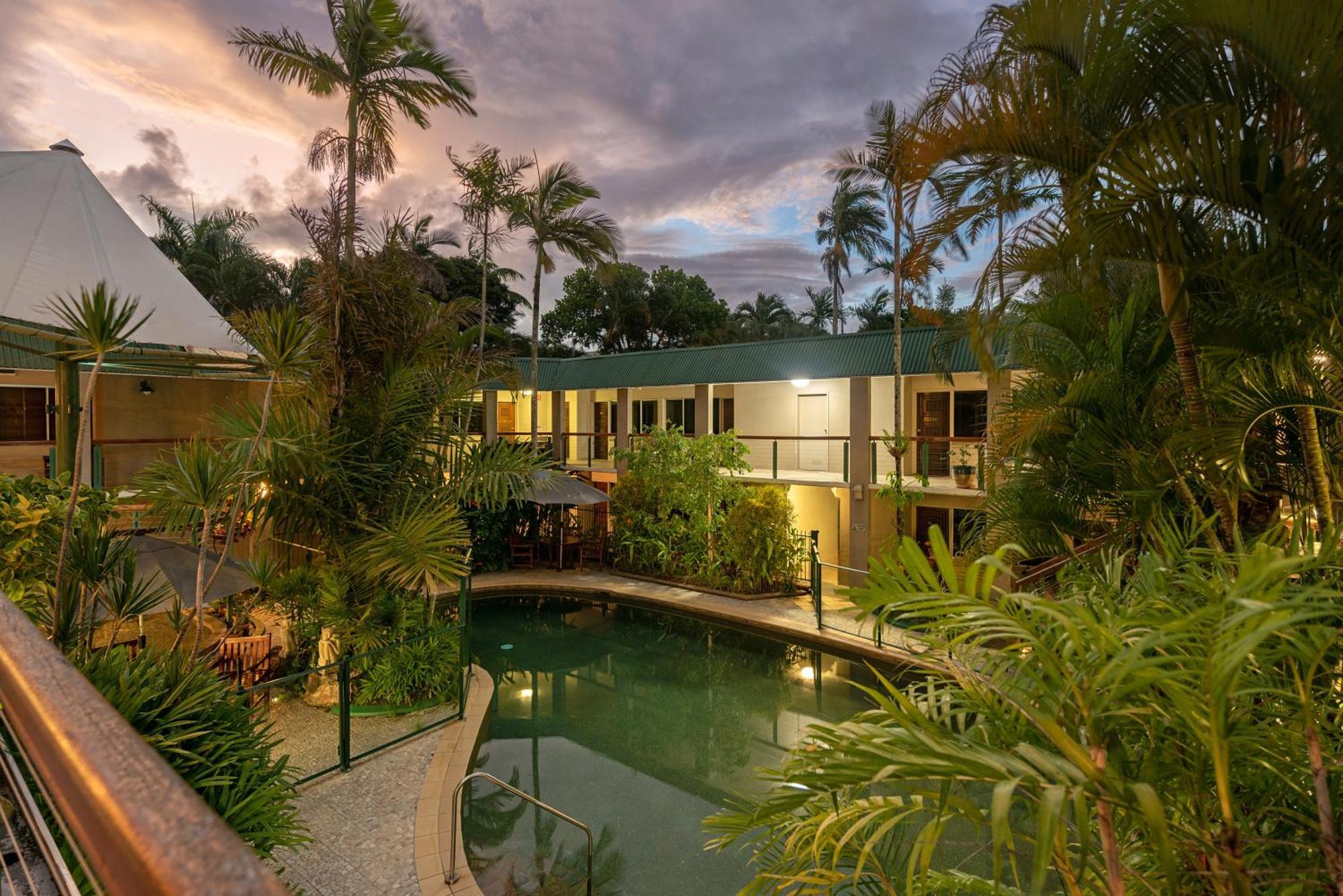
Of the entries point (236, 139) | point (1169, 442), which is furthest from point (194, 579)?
point (236, 139)

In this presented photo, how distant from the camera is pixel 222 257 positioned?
87.5 ft

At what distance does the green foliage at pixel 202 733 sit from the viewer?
3.62 meters

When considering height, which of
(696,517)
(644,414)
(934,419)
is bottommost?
(696,517)

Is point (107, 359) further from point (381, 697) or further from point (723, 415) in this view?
point (723, 415)

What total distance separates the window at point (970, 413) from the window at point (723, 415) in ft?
21.2

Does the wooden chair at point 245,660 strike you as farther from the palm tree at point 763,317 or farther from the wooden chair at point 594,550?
the palm tree at point 763,317

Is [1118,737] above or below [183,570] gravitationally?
above

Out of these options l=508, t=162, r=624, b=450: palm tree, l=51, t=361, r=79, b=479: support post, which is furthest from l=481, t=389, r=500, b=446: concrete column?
l=51, t=361, r=79, b=479: support post

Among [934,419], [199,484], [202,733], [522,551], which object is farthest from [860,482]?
[202,733]

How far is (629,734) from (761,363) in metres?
10.5

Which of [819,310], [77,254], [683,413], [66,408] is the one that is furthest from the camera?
[819,310]

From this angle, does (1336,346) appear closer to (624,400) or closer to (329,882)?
(329,882)

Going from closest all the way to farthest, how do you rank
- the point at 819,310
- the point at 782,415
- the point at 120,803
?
1. the point at 120,803
2. the point at 782,415
3. the point at 819,310

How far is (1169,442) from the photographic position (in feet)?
13.8
